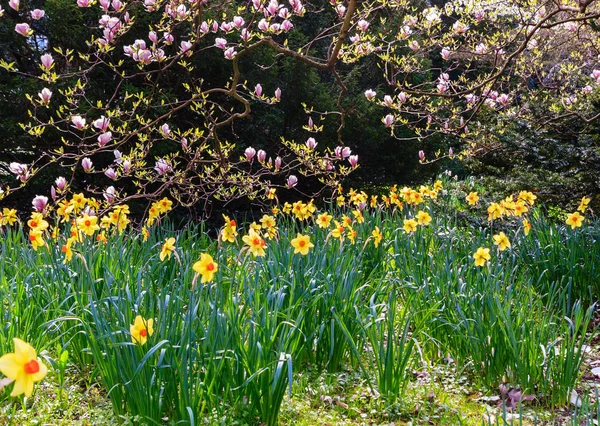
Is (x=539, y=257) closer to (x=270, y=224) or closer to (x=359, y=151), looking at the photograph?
(x=270, y=224)

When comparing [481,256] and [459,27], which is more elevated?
[459,27]

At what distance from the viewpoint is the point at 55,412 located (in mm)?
2270

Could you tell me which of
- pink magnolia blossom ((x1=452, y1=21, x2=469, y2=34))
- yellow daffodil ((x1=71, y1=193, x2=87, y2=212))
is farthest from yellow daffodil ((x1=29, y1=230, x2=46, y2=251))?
pink magnolia blossom ((x1=452, y1=21, x2=469, y2=34))

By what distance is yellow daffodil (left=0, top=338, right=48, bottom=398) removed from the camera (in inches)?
43.3

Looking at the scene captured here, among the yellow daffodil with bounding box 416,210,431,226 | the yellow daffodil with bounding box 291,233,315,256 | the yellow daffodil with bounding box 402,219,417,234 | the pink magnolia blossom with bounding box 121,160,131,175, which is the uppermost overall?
the pink magnolia blossom with bounding box 121,160,131,175

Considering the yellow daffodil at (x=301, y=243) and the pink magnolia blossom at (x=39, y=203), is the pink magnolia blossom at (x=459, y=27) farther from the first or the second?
the pink magnolia blossom at (x=39, y=203)

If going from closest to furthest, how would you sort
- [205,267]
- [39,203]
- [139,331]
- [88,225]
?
[139,331], [205,267], [88,225], [39,203]

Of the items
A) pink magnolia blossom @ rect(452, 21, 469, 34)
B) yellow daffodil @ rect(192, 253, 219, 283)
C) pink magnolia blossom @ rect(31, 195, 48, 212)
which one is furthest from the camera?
pink magnolia blossom @ rect(452, 21, 469, 34)

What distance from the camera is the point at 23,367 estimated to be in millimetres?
1119

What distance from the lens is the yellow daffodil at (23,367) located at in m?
1.10

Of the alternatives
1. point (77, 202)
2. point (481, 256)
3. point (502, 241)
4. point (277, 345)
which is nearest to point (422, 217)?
point (502, 241)

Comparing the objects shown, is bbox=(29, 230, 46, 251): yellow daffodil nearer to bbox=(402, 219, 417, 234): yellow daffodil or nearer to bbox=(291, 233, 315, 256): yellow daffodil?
bbox=(291, 233, 315, 256): yellow daffodil

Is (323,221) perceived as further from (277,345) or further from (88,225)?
(277,345)

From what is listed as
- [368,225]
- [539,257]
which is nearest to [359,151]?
[368,225]
